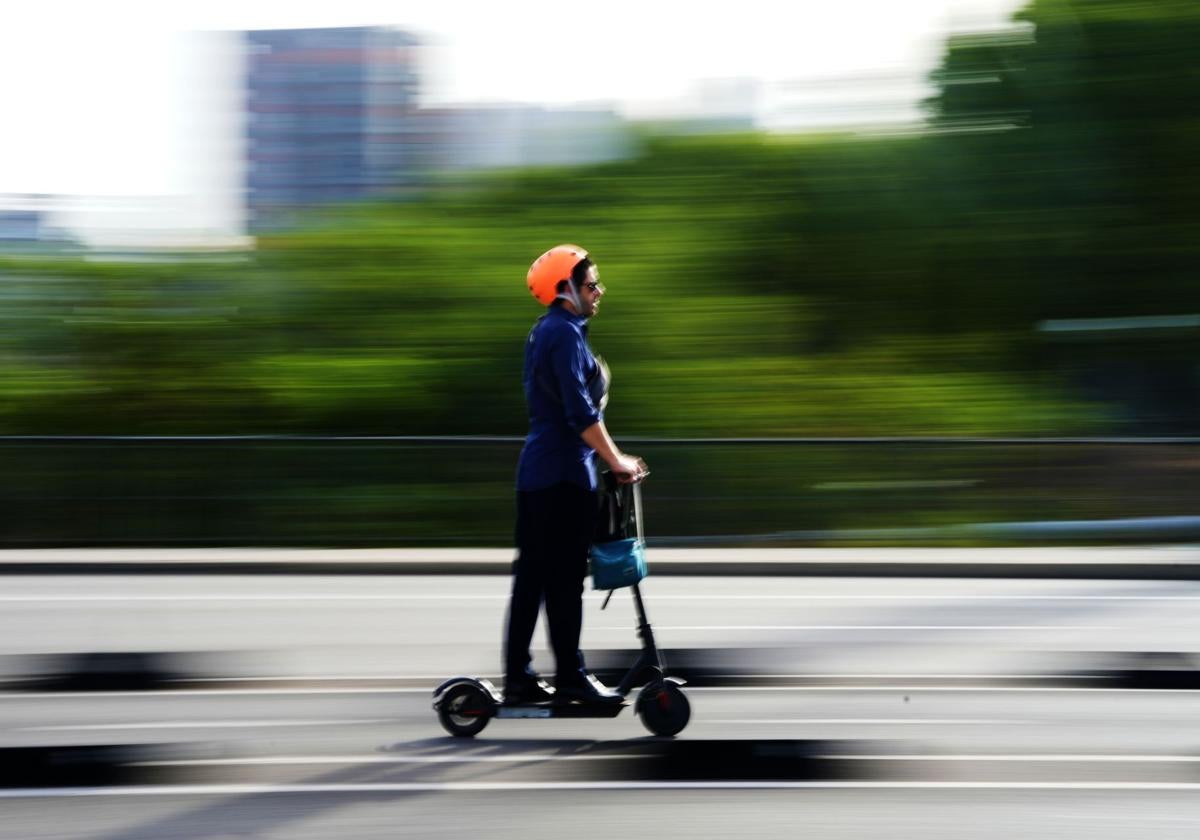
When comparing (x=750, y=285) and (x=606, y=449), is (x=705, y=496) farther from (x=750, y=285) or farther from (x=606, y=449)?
(x=750, y=285)

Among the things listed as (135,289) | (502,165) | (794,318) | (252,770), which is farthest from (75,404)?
(252,770)

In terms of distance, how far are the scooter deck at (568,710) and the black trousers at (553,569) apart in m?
0.11

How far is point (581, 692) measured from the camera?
5.76 m

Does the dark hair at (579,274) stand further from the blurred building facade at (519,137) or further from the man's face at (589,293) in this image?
the blurred building facade at (519,137)

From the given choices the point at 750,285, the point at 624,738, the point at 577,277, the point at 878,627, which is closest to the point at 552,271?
the point at 577,277

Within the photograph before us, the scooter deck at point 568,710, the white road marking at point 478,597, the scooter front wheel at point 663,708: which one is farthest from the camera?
the white road marking at point 478,597

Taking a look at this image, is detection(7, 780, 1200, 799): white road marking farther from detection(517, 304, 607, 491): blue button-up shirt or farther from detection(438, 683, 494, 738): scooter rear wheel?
detection(517, 304, 607, 491): blue button-up shirt

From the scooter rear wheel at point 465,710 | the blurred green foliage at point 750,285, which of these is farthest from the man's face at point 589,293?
the blurred green foliage at point 750,285

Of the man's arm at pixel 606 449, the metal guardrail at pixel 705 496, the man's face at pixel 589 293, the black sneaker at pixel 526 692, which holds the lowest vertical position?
the metal guardrail at pixel 705 496

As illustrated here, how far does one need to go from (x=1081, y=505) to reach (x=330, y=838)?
11.5 m

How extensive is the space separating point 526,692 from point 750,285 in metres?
21.1

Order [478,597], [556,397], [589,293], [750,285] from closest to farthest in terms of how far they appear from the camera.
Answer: [556,397], [589,293], [478,597], [750,285]

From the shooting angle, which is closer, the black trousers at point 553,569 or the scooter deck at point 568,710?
the black trousers at point 553,569

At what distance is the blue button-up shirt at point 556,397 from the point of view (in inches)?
216
